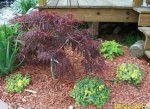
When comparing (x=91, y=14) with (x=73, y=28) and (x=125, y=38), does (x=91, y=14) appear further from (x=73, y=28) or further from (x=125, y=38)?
(x=73, y=28)

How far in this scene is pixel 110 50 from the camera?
3.33 meters

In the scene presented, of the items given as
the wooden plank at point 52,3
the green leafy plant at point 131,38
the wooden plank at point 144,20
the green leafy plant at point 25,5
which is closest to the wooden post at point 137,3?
the wooden plank at point 144,20

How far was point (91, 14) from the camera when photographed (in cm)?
403

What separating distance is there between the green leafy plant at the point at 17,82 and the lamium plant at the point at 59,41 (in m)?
0.38

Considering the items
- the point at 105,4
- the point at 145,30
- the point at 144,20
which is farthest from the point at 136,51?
the point at 105,4

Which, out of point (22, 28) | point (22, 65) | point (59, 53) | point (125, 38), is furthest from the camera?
point (125, 38)

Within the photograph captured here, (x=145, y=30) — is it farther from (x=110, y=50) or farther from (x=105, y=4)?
(x=105, y=4)

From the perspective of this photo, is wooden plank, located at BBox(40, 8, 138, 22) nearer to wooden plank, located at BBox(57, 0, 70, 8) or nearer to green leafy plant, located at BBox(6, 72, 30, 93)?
wooden plank, located at BBox(57, 0, 70, 8)

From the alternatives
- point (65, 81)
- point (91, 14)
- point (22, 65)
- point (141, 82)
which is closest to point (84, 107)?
point (65, 81)

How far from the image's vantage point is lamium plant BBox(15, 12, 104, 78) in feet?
8.45

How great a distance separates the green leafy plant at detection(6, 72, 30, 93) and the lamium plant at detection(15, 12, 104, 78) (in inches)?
15.0

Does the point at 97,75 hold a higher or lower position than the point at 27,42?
lower

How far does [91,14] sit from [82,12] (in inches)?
5.1

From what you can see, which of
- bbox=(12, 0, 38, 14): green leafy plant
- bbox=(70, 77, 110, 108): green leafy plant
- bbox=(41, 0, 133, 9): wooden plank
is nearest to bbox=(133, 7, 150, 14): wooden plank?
bbox=(41, 0, 133, 9): wooden plank
